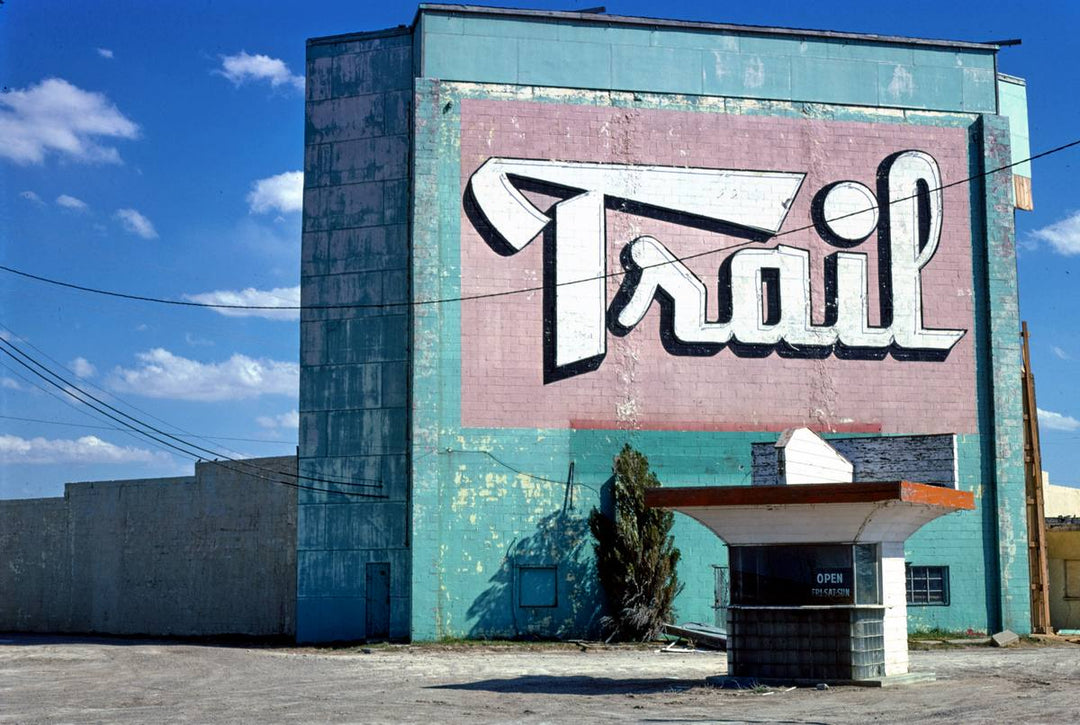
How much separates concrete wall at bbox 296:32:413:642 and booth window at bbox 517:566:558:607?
A: 8.72 feet

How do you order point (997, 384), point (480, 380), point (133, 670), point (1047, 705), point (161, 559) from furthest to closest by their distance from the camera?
point (161, 559), point (997, 384), point (480, 380), point (133, 670), point (1047, 705)

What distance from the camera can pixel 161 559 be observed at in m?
37.5

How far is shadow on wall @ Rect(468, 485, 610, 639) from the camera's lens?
97.3 ft

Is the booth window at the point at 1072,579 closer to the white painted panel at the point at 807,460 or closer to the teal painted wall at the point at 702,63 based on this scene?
the teal painted wall at the point at 702,63

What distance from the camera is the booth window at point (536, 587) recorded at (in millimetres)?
29875

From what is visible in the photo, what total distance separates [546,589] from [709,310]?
7.66m

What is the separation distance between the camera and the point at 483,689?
20.0 metres

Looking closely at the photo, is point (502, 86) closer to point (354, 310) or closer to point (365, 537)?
point (354, 310)

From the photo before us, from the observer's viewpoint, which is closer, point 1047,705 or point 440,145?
point 1047,705

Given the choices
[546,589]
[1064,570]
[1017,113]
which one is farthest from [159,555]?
[1017,113]

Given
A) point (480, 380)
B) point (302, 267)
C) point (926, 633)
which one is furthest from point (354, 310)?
point (926, 633)

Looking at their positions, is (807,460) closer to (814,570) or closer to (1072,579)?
(814,570)

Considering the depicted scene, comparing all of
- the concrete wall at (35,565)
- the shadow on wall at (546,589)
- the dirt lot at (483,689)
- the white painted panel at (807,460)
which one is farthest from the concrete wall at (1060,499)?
the concrete wall at (35,565)

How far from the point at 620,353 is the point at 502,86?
7005mm
